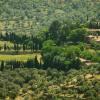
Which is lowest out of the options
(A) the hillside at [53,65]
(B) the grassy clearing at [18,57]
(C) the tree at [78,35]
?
(B) the grassy clearing at [18,57]

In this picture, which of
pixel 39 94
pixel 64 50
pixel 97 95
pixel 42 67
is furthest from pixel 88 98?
pixel 64 50

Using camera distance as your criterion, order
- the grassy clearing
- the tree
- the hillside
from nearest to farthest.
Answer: the hillside, the grassy clearing, the tree

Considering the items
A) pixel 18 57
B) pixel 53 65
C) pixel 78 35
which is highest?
pixel 78 35

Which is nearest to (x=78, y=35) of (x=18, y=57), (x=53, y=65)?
(x=18, y=57)

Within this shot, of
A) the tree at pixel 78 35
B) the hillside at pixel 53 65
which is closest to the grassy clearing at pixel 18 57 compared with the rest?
the hillside at pixel 53 65

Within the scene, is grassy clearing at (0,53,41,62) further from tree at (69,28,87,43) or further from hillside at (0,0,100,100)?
tree at (69,28,87,43)

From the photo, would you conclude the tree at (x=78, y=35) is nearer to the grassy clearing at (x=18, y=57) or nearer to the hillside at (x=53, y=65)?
the hillside at (x=53, y=65)

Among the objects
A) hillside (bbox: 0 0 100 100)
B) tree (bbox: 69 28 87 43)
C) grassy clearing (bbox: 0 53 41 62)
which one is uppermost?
tree (bbox: 69 28 87 43)

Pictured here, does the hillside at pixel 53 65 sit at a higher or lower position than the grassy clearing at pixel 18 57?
higher

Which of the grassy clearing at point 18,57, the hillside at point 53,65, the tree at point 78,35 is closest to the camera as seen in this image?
the hillside at point 53,65

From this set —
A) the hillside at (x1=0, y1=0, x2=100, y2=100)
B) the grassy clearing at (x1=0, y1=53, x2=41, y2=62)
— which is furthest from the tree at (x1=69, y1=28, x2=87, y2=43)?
the grassy clearing at (x1=0, y1=53, x2=41, y2=62)

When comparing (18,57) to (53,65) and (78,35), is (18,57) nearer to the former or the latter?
(53,65)
